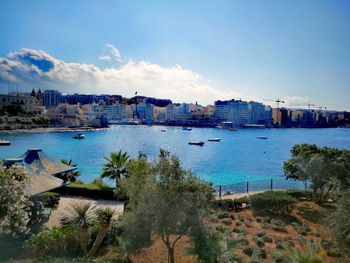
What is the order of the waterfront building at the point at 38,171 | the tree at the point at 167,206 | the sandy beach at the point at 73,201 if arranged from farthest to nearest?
the sandy beach at the point at 73,201 < the waterfront building at the point at 38,171 < the tree at the point at 167,206

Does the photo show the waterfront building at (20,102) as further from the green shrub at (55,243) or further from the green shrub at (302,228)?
the green shrub at (302,228)

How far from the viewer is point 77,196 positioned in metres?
23.3

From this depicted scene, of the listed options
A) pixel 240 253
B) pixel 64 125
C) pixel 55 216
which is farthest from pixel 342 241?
pixel 64 125

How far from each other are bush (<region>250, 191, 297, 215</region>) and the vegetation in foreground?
0.21 feet

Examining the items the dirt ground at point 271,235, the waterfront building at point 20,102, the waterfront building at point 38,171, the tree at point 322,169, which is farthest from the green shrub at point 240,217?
the waterfront building at point 20,102

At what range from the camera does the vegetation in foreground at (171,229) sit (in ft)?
31.1

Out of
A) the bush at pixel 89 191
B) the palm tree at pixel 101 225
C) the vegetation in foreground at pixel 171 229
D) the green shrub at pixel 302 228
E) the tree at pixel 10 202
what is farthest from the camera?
the bush at pixel 89 191

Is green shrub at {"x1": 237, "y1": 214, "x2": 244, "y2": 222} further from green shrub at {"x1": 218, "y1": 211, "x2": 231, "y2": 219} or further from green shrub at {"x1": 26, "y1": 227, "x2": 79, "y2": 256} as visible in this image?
green shrub at {"x1": 26, "y1": 227, "x2": 79, "y2": 256}

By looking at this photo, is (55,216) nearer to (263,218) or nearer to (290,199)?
(263,218)

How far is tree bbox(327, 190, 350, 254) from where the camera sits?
10477mm

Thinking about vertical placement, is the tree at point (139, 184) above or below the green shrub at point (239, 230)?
above

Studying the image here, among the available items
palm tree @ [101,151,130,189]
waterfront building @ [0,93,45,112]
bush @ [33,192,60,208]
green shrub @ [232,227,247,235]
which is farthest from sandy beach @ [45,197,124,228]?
waterfront building @ [0,93,45,112]

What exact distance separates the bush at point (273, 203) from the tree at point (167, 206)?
1152cm

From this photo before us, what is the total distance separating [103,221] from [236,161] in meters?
57.4
